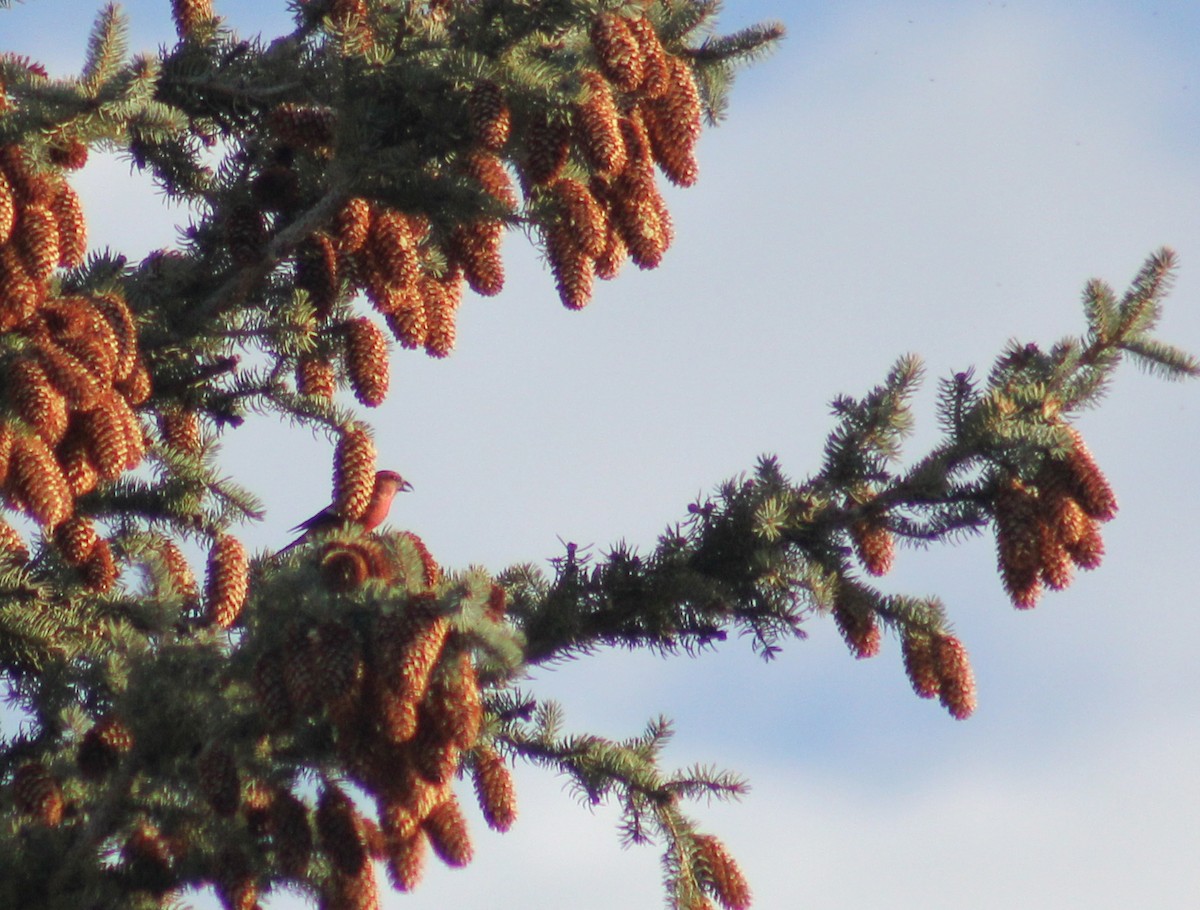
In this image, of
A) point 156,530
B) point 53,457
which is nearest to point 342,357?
point 156,530

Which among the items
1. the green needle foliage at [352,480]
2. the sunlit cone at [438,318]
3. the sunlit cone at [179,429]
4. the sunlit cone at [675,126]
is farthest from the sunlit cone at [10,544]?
the sunlit cone at [675,126]

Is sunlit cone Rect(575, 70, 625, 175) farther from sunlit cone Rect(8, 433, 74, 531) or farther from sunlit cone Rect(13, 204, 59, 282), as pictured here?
sunlit cone Rect(8, 433, 74, 531)

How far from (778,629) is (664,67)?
1367 mm

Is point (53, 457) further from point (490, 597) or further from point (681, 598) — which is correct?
point (681, 598)

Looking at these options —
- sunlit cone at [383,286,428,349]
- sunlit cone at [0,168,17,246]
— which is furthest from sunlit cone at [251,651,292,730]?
sunlit cone at [383,286,428,349]

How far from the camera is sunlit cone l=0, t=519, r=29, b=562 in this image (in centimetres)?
434

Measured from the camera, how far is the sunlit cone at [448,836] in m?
3.53

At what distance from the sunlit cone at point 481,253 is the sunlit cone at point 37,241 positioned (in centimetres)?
106

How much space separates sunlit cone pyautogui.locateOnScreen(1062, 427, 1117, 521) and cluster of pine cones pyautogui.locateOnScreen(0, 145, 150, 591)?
2007mm

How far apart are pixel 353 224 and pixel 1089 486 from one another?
6.20 feet

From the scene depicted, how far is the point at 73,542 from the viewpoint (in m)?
4.13

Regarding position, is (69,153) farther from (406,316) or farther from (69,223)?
(406,316)

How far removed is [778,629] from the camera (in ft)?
13.2

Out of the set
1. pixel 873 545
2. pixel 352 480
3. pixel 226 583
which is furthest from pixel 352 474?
Result: pixel 873 545
